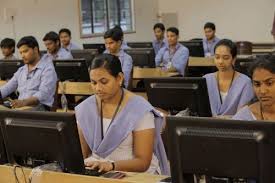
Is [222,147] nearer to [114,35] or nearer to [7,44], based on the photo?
[114,35]

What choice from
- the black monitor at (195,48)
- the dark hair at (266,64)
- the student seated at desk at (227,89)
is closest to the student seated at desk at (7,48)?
the black monitor at (195,48)

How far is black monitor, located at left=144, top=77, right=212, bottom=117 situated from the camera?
10.4 ft

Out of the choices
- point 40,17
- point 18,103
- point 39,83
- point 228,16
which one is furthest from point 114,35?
point 228,16

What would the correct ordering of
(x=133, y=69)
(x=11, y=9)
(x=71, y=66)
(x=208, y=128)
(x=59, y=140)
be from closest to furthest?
(x=208, y=128) < (x=59, y=140) < (x=71, y=66) < (x=133, y=69) < (x=11, y=9)

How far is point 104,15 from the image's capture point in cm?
1073

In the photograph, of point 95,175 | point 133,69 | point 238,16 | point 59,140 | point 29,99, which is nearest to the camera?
point 59,140

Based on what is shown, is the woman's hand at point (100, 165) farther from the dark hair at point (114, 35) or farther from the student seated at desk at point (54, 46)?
the student seated at desk at point (54, 46)

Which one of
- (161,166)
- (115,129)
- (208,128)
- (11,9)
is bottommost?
(161,166)

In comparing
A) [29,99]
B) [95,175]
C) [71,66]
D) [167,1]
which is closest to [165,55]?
[71,66]

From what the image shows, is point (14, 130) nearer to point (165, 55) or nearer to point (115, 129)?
point (115, 129)

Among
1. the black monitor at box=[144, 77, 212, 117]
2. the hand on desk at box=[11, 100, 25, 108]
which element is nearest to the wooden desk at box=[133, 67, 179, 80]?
the hand on desk at box=[11, 100, 25, 108]

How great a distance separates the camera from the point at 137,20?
11477 millimetres

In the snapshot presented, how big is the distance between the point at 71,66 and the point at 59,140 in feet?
10.8

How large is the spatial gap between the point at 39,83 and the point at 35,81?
1.7 inches
